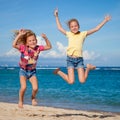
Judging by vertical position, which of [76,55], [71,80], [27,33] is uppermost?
[27,33]

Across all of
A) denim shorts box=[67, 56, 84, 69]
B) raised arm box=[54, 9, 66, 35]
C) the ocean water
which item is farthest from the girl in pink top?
the ocean water

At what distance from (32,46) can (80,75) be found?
1.79 metres

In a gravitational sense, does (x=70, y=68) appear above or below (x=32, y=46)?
below

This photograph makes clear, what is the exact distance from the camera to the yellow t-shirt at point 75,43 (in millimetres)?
11422

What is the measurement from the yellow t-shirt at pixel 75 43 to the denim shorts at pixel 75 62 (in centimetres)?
13

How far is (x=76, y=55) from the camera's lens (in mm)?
11445

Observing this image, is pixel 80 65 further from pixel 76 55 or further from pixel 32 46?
pixel 32 46

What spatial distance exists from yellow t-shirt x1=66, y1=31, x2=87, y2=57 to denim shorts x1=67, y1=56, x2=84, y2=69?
0.43 ft

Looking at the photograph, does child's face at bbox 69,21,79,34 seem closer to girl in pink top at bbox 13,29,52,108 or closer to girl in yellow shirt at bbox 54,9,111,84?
girl in yellow shirt at bbox 54,9,111,84

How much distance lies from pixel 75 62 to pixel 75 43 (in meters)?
0.60

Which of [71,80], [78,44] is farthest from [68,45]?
[71,80]

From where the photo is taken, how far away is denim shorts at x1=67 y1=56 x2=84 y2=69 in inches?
451

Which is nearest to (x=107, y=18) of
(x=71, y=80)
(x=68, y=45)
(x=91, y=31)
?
(x=91, y=31)

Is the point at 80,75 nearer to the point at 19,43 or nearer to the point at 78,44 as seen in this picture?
the point at 78,44
